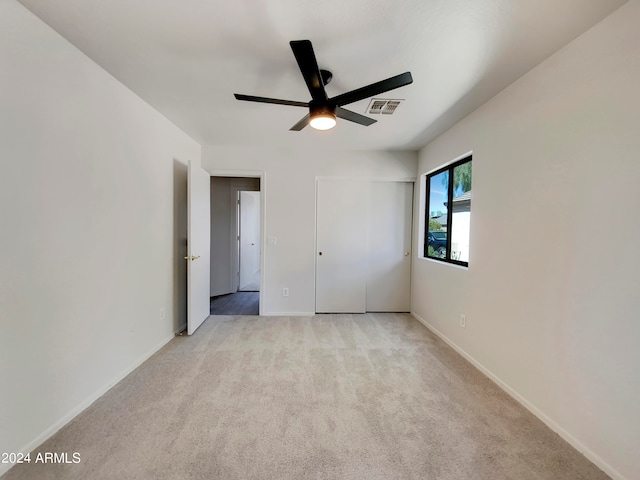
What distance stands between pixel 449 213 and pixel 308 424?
2.58 m

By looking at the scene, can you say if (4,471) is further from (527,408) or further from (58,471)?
(527,408)

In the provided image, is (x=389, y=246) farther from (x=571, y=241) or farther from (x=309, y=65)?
(x=309, y=65)

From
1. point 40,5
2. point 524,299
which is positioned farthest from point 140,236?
point 524,299

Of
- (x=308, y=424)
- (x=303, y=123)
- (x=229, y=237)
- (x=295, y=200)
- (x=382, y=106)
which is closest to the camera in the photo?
(x=308, y=424)

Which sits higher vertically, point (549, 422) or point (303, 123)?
point (303, 123)

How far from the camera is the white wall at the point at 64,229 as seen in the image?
4.29ft

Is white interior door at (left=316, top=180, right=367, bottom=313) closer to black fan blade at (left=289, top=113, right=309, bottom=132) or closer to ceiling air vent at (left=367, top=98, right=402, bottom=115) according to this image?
ceiling air vent at (left=367, top=98, right=402, bottom=115)

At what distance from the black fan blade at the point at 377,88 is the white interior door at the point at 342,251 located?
2.06m

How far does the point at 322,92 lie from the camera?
5.42 feet

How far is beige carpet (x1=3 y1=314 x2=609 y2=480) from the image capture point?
1.33 metres

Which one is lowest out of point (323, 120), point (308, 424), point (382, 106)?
point (308, 424)

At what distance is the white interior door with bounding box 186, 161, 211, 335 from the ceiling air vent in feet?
6.42

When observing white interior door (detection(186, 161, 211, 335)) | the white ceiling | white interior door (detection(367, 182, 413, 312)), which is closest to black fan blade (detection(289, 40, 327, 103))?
Answer: the white ceiling

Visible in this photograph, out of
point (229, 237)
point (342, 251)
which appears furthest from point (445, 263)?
point (229, 237)
